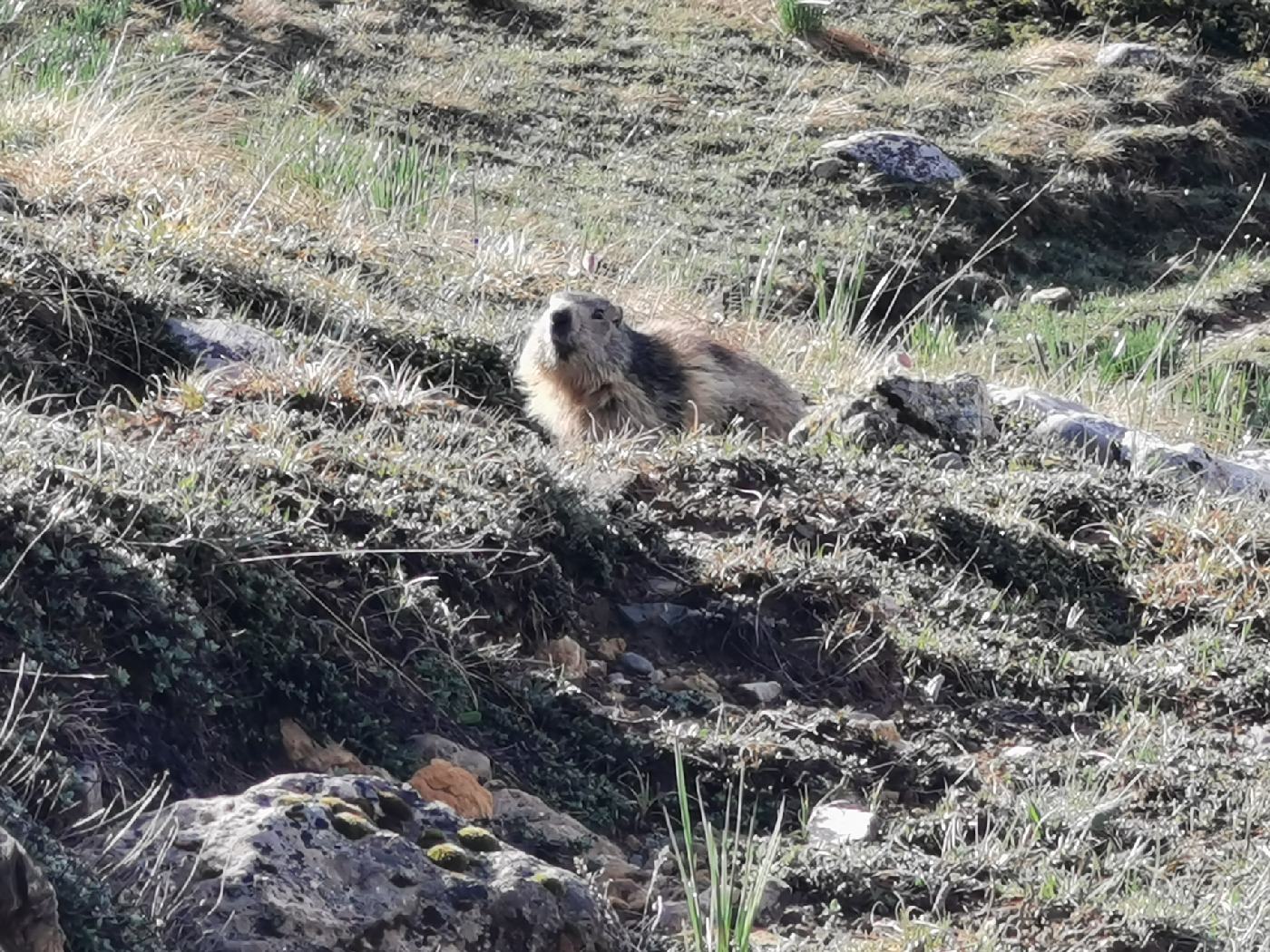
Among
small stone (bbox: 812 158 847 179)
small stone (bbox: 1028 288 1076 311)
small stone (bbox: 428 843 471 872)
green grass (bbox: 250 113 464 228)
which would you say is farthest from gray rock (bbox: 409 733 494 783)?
small stone (bbox: 812 158 847 179)

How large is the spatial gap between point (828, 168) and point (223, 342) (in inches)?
308

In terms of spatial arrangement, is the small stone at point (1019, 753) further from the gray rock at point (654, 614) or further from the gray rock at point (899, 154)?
the gray rock at point (899, 154)

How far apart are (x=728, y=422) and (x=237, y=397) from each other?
2.24 metres

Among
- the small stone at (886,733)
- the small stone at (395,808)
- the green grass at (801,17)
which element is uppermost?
the small stone at (395,808)

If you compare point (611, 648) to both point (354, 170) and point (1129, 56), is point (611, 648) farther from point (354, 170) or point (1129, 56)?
point (1129, 56)

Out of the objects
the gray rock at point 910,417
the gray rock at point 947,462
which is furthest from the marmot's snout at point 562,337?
the gray rock at point 947,462

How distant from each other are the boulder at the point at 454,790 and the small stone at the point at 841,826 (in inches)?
28.0

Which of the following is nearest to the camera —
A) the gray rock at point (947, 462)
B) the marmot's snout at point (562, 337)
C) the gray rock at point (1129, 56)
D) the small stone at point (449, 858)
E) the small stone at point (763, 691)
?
the small stone at point (449, 858)

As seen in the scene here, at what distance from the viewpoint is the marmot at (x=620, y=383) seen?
686cm

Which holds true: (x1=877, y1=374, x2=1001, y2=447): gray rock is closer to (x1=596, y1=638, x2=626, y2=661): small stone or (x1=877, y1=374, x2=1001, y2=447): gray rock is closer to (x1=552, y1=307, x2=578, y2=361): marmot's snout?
(x1=552, y1=307, x2=578, y2=361): marmot's snout

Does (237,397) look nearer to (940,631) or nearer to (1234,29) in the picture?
(940,631)

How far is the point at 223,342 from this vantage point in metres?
6.08

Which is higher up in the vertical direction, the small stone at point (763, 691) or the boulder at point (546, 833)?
the boulder at point (546, 833)

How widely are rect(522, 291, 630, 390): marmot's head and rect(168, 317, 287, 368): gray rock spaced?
1155 millimetres
